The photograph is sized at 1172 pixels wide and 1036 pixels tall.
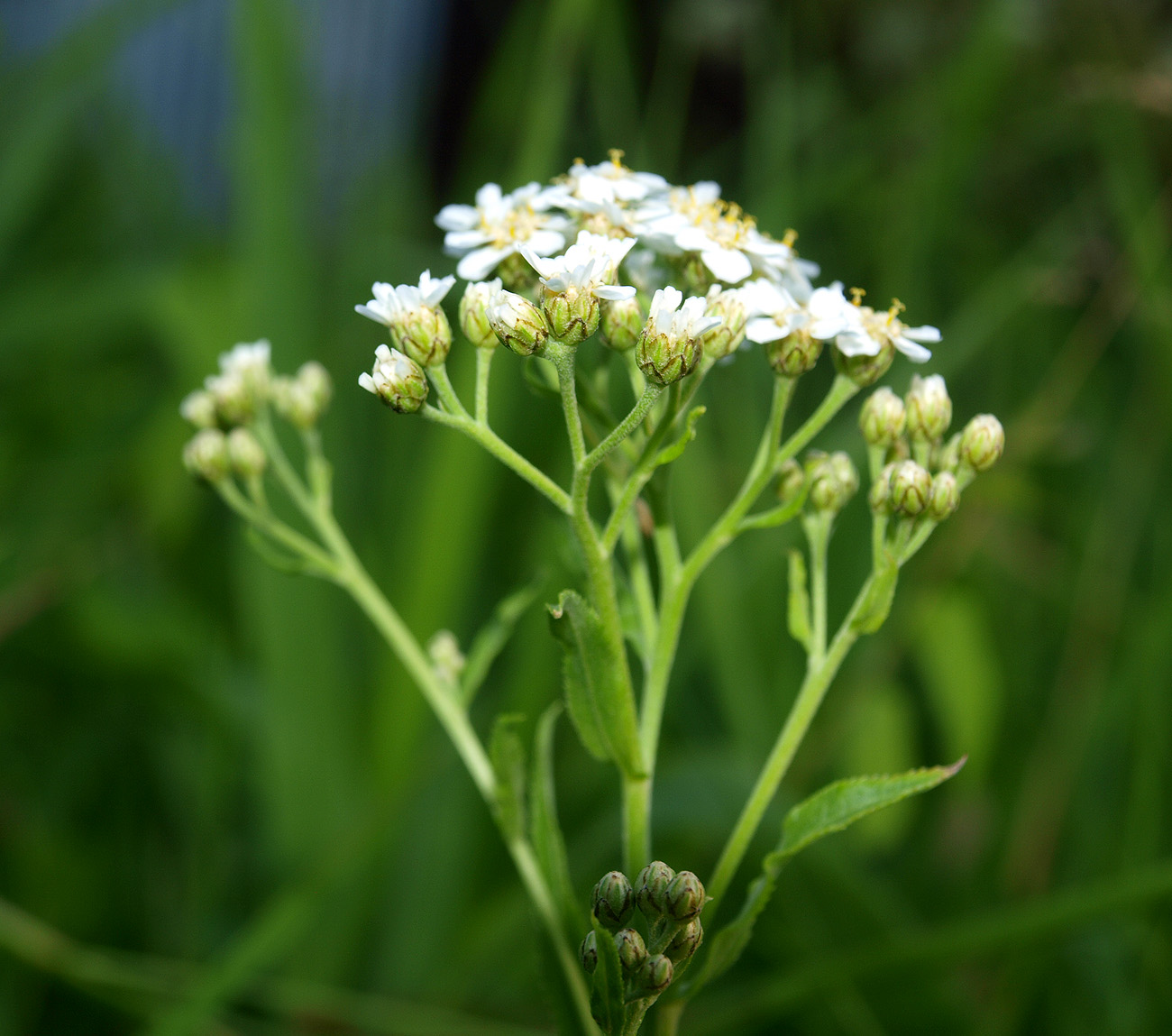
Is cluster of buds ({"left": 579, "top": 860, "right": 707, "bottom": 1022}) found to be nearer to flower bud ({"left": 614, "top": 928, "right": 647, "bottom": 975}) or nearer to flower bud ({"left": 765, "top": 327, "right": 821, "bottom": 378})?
flower bud ({"left": 614, "top": 928, "right": 647, "bottom": 975})

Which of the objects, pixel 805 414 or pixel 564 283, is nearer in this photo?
pixel 564 283

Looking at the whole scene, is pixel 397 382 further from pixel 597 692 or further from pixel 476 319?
pixel 597 692

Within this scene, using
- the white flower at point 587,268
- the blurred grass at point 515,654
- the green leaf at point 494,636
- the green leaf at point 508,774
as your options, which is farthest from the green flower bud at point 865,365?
the blurred grass at point 515,654

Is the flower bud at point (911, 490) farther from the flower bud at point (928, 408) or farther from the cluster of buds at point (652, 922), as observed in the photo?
the cluster of buds at point (652, 922)

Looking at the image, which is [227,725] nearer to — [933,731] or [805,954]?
[805,954]

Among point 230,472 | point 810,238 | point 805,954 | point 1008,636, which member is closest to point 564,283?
point 230,472

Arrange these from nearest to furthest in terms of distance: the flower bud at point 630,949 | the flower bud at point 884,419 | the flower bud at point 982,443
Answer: the flower bud at point 630,949 < the flower bud at point 982,443 < the flower bud at point 884,419
